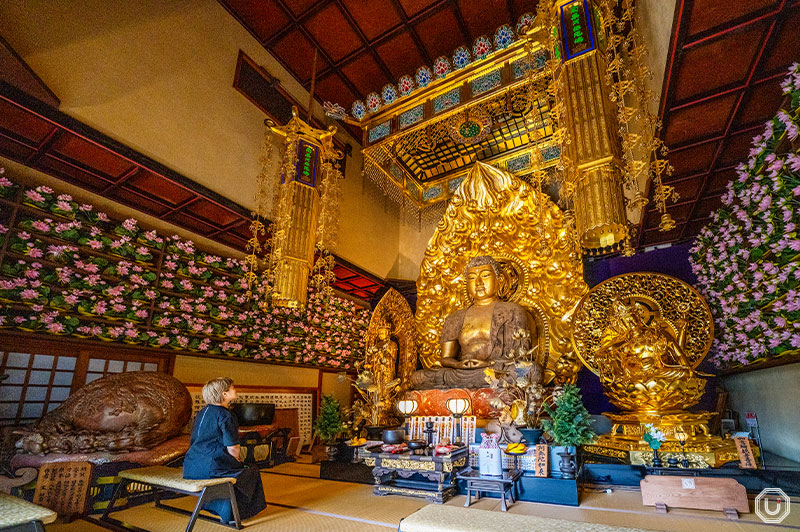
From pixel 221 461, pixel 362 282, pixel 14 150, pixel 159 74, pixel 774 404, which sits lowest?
pixel 221 461

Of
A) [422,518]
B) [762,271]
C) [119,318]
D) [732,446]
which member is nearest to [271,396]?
[119,318]

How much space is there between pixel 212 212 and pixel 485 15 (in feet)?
17.0

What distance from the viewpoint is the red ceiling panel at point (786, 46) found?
2754mm

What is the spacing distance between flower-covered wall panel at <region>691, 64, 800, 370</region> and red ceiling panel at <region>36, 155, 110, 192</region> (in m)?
7.15

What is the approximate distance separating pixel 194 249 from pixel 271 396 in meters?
2.91

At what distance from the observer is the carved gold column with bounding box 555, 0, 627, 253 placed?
331cm

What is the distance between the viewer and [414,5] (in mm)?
5824

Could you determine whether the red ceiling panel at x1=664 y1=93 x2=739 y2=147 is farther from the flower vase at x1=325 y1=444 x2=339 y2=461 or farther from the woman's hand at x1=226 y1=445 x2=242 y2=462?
the flower vase at x1=325 y1=444 x2=339 y2=461

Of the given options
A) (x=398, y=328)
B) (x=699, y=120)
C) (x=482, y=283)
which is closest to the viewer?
(x=699, y=120)

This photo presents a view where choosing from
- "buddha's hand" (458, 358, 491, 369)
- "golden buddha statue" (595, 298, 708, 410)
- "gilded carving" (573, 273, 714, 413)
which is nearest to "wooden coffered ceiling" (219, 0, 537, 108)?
"gilded carving" (573, 273, 714, 413)

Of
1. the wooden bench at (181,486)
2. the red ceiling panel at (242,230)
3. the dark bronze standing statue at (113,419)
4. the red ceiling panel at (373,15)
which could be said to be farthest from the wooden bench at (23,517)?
the red ceiling panel at (373,15)

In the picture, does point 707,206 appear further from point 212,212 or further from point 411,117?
point 212,212

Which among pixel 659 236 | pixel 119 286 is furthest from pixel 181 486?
pixel 659 236

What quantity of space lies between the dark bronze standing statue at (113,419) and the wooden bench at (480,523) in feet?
11.4
